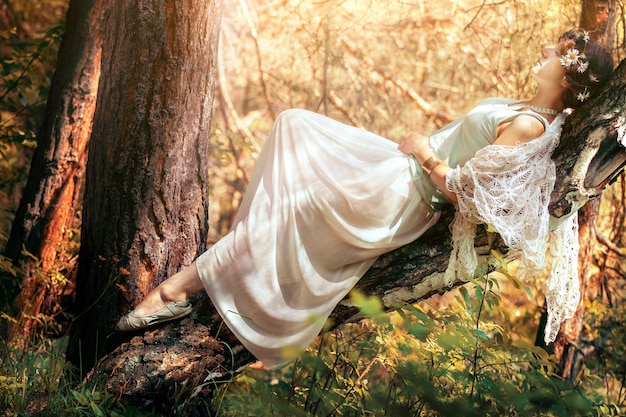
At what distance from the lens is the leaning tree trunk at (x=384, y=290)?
2.95 m

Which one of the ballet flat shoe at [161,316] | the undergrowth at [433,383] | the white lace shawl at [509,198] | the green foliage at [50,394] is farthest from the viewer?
the ballet flat shoe at [161,316]

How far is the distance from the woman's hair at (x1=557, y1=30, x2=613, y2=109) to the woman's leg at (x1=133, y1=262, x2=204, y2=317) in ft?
5.38

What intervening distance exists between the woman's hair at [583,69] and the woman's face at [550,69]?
0.04m

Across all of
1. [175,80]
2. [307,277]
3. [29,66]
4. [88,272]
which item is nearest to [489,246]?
[307,277]

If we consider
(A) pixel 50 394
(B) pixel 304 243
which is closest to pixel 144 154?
(B) pixel 304 243

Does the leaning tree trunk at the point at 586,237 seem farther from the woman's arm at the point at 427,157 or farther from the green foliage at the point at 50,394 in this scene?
the green foliage at the point at 50,394

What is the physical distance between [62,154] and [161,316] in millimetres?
1400

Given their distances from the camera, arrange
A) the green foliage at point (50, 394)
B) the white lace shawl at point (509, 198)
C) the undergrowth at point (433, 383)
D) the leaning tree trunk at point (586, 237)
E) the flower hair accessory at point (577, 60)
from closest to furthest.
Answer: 1. the undergrowth at point (433, 383)
2. the green foliage at point (50, 394)
3. the white lace shawl at point (509, 198)
4. the flower hair accessory at point (577, 60)
5. the leaning tree trunk at point (586, 237)

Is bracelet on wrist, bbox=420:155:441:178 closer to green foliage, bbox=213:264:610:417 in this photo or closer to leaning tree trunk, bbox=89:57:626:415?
leaning tree trunk, bbox=89:57:626:415

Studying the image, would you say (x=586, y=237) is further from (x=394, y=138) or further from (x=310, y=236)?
(x=394, y=138)

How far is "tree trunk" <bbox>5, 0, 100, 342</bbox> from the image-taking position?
13.5ft

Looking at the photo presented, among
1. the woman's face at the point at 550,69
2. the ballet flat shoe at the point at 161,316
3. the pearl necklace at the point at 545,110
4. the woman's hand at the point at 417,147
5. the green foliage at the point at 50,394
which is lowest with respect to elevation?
the green foliage at the point at 50,394

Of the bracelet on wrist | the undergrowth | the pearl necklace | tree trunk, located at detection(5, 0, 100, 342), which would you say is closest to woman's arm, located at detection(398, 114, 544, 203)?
the bracelet on wrist

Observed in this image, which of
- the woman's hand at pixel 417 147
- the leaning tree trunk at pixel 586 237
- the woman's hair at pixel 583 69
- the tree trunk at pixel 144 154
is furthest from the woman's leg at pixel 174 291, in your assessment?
the leaning tree trunk at pixel 586 237
